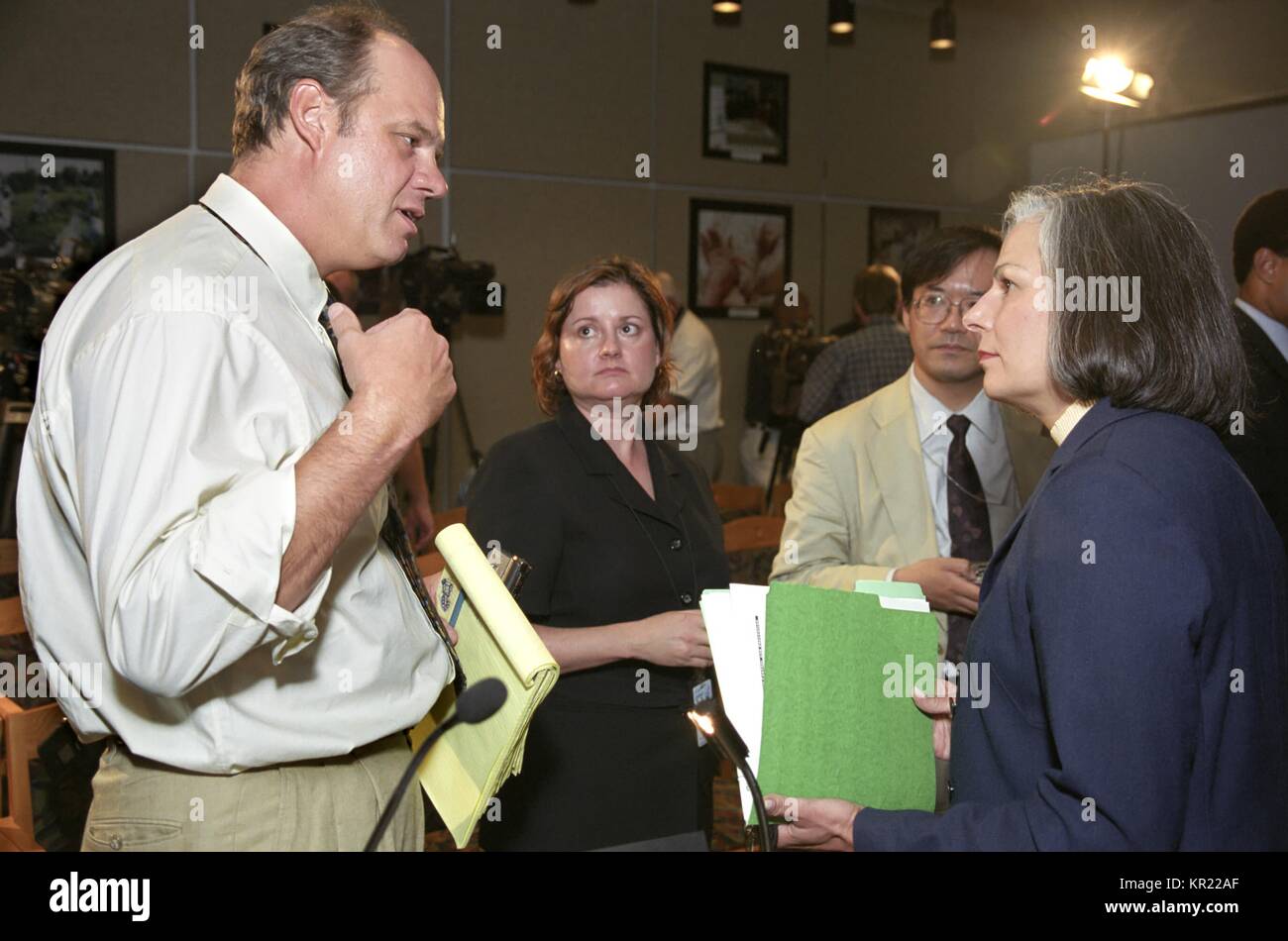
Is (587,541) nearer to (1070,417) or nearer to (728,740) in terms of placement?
(728,740)

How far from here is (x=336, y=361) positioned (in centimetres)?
126

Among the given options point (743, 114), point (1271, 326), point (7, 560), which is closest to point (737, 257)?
point (743, 114)

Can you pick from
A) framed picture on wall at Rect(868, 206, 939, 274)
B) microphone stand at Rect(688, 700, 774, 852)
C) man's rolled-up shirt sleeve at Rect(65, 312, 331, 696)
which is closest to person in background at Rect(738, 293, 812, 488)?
framed picture on wall at Rect(868, 206, 939, 274)

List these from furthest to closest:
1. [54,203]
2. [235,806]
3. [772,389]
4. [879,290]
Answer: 1. [772,389]
2. [879,290]
3. [54,203]
4. [235,806]

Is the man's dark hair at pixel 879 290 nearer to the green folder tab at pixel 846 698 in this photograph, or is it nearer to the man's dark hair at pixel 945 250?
the man's dark hair at pixel 945 250

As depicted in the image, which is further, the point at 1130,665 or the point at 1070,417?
the point at 1070,417

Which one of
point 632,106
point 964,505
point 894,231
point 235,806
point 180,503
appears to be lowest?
point 235,806

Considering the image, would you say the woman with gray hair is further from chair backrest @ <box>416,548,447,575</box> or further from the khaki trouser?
chair backrest @ <box>416,548,447,575</box>

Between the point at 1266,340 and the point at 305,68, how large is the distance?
2517mm

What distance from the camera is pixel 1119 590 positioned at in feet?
3.31

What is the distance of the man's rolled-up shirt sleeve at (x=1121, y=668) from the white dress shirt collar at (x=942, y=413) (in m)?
1.11

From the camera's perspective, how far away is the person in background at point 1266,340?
2.61 meters

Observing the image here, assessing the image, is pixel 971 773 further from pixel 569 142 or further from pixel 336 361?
pixel 569 142
